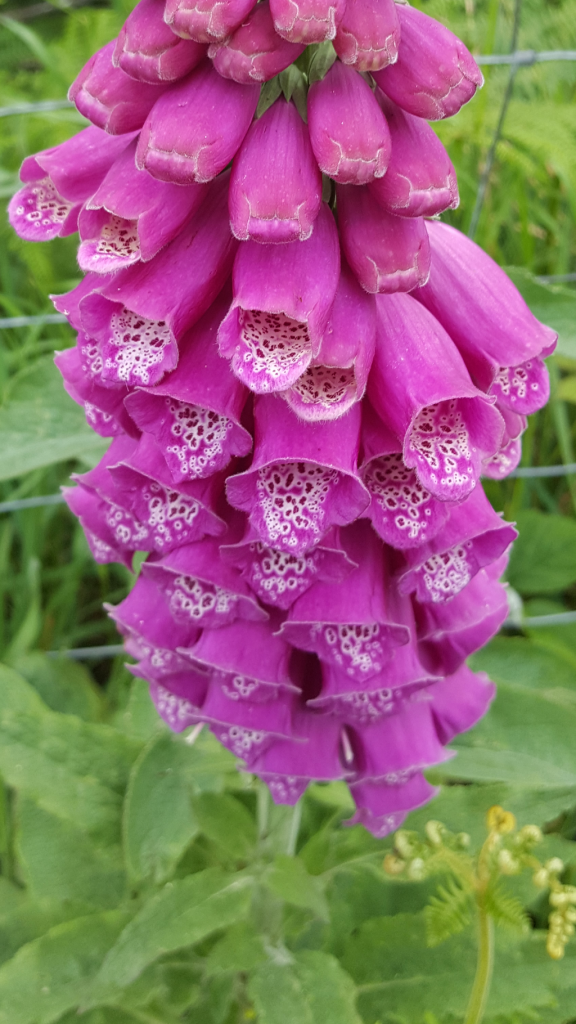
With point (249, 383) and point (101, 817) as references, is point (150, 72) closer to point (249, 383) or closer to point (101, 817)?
point (249, 383)

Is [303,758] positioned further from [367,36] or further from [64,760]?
[367,36]

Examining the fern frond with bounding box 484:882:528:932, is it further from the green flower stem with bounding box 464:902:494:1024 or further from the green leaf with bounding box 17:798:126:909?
the green leaf with bounding box 17:798:126:909

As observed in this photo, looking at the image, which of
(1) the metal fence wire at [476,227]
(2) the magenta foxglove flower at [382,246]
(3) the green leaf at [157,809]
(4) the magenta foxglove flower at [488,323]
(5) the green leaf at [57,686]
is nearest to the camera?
(2) the magenta foxglove flower at [382,246]

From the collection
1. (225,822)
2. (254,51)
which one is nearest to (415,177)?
(254,51)

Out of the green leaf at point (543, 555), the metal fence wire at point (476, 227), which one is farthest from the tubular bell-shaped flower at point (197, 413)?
the green leaf at point (543, 555)

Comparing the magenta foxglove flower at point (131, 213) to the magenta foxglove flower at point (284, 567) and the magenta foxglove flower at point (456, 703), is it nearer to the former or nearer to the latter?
the magenta foxglove flower at point (284, 567)
